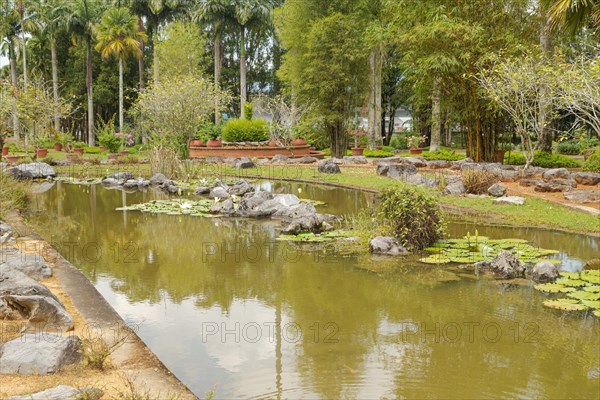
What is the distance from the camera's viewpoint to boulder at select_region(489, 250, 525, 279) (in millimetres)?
7480

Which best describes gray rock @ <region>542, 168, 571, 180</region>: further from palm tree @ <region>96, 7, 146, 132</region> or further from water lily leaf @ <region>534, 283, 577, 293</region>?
palm tree @ <region>96, 7, 146, 132</region>

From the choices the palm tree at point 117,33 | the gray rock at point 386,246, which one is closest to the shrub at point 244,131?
the palm tree at point 117,33

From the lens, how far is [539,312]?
20.5 feet

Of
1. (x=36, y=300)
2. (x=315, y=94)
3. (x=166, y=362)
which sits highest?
(x=315, y=94)

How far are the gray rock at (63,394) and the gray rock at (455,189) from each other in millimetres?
11592

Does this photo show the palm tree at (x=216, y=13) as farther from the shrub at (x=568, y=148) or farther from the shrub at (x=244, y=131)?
the shrub at (x=568, y=148)

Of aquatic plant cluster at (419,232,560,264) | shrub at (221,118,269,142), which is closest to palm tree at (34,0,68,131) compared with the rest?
shrub at (221,118,269,142)

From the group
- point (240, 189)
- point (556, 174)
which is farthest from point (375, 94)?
point (240, 189)

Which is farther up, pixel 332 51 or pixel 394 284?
pixel 332 51

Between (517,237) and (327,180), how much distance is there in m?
9.29

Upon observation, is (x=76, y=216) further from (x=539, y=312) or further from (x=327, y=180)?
(x=539, y=312)

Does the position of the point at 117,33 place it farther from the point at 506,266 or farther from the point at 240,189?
the point at 506,266

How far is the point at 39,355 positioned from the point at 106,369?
0.46 metres

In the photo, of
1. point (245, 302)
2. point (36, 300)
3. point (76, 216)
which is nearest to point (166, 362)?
point (36, 300)
